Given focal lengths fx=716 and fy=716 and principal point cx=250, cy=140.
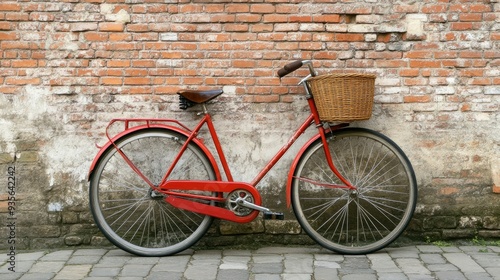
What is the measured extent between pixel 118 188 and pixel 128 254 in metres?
0.57

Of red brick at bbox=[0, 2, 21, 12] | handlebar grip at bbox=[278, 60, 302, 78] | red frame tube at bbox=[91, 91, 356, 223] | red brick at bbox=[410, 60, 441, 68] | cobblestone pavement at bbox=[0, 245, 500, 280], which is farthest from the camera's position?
red brick at bbox=[410, 60, 441, 68]

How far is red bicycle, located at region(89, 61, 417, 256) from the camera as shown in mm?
5613

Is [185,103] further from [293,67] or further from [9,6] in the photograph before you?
[9,6]

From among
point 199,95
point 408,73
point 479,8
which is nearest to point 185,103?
point 199,95

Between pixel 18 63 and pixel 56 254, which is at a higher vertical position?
pixel 18 63

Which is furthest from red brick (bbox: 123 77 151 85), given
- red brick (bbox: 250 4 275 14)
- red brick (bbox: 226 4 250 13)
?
red brick (bbox: 250 4 275 14)

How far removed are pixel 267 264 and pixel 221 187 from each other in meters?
0.72

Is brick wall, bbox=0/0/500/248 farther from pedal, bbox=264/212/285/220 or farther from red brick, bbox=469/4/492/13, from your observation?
pedal, bbox=264/212/285/220

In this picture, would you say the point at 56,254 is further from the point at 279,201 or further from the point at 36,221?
the point at 279,201

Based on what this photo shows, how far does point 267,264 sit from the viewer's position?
17.3 feet

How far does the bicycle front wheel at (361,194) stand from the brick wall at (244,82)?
0.17 metres

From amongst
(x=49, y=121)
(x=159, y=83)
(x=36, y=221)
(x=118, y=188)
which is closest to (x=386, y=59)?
(x=159, y=83)

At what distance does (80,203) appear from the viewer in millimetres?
5930

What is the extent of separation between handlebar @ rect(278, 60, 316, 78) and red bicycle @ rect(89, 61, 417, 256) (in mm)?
96
